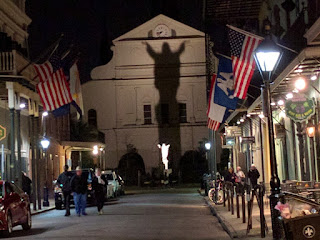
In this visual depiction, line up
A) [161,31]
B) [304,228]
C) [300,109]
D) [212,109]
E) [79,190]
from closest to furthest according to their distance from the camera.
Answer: [304,228], [300,109], [79,190], [212,109], [161,31]

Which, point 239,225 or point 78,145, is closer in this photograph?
point 239,225

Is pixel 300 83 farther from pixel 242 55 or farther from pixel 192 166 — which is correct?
pixel 192 166

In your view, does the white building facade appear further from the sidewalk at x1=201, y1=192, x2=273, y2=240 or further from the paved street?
the sidewalk at x1=201, y1=192, x2=273, y2=240

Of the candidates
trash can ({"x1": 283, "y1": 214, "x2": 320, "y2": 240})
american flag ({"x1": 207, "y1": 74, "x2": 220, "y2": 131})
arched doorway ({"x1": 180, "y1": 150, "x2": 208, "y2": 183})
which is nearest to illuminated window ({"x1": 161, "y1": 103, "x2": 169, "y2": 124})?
arched doorway ({"x1": 180, "y1": 150, "x2": 208, "y2": 183})

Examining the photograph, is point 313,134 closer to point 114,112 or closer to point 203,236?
point 203,236

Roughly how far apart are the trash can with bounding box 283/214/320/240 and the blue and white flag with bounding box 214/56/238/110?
13.2 meters

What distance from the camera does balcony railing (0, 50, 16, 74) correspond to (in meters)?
28.3

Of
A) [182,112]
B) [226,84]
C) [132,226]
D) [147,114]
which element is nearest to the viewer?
[132,226]

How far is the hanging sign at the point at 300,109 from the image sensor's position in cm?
1970

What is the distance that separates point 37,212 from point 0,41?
888cm

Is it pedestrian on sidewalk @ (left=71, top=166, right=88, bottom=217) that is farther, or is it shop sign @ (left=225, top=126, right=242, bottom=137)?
shop sign @ (left=225, top=126, right=242, bottom=137)

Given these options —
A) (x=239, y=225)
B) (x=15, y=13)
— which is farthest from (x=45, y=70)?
(x=15, y=13)

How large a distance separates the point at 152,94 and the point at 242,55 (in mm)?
49472

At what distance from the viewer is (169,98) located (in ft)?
224
